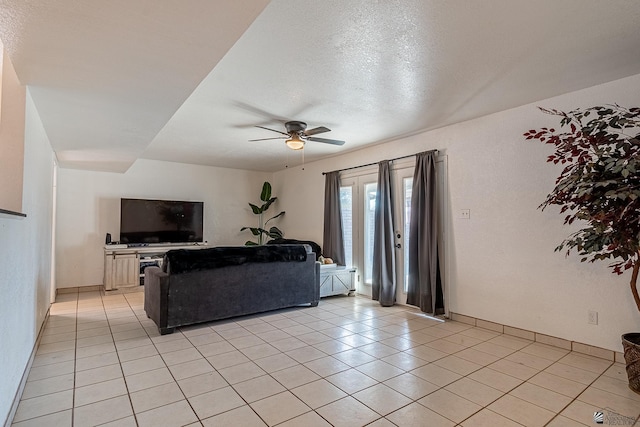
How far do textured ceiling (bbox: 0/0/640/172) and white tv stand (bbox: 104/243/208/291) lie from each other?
2.34 metres

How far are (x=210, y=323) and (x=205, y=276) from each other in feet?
2.07

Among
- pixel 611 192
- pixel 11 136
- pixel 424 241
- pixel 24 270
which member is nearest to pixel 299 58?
pixel 11 136

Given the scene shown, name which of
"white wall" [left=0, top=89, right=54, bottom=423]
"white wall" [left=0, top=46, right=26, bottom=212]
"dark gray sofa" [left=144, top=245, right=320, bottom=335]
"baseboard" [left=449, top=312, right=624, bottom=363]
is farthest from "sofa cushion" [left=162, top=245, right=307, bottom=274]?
"baseboard" [left=449, top=312, right=624, bottom=363]

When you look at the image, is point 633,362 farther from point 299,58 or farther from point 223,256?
point 223,256

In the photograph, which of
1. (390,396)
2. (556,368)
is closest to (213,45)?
(390,396)

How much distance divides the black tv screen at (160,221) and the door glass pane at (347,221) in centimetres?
305

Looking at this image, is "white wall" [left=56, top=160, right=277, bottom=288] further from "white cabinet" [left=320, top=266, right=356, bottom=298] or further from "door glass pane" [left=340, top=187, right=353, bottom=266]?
"white cabinet" [left=320, top=266, right=356, bottom=298]

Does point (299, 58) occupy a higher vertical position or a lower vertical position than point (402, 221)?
higher

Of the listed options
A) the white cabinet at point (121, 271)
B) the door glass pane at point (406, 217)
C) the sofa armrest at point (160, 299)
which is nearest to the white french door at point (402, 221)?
the door glass pane at point (406, 217)

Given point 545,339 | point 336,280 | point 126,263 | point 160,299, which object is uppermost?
point 126,263

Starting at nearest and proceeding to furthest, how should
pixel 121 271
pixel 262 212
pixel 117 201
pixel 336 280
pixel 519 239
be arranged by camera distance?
pixel 519 239
pixel 336 280
pixel 121 271
pixel 117 201
pixel 262 212

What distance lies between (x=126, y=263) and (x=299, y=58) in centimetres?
494

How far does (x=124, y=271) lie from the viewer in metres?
5.64

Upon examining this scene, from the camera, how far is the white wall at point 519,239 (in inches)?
116
